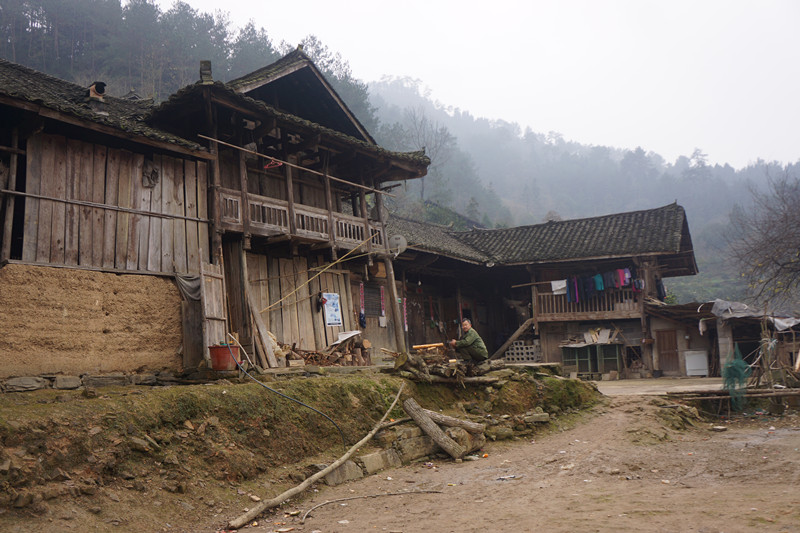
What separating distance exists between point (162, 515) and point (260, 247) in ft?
25.5

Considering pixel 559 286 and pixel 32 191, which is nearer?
pixel 32 191

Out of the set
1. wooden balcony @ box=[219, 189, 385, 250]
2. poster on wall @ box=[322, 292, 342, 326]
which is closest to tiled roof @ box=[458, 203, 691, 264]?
wooden balcony @ box=[219, 189, 385, 250]

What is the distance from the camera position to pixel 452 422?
1027 centimetres

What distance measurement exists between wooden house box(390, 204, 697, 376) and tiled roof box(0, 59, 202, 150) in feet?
34.5

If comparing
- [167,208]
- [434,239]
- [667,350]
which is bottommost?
[667,350]

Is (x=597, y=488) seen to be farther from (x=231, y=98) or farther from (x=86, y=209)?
(x=231, y=98)

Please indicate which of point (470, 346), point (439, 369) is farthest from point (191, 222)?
point (470, 346)

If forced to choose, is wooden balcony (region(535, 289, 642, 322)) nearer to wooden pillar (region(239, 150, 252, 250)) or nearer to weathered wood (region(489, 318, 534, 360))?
weathered wood (region(489, 318, 534, 360))

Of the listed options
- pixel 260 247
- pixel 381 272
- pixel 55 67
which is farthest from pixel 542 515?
pixel 55 67

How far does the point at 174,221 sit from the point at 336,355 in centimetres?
484

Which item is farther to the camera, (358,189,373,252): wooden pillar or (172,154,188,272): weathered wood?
(358,189,373,252): wooden pillar

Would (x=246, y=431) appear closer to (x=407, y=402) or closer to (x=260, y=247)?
(x=407, y=402)

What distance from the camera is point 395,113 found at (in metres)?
74.4

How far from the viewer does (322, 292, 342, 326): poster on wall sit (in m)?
14.6
